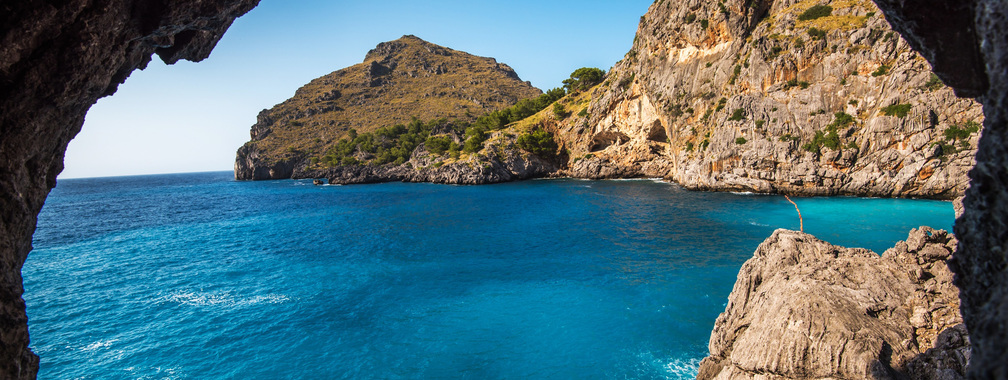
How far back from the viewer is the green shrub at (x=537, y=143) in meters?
101

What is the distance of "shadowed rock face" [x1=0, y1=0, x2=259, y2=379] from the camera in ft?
19.2

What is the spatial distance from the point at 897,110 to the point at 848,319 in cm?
5422

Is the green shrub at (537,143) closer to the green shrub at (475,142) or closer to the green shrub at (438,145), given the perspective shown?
the green shrub at (475,142)

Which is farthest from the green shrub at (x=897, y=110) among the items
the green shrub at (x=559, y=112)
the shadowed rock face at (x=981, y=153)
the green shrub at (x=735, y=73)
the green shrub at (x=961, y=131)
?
the green shrub at (x=559, y=112)

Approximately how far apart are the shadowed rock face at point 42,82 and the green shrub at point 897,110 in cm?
6475

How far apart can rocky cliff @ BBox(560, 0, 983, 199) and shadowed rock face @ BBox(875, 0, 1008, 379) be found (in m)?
56.5

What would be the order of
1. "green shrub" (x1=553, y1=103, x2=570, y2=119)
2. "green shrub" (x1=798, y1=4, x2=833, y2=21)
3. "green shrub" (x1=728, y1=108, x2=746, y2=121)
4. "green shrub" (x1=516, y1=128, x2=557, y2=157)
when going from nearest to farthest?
1. "green shrub" (x1=798, y1=4, x2=833, y2=21)
2. "green shrub" (x1=728, y1=108, x2=746, y2=121)
3. "green shrub" (x1=516, y1=128, x2=557, y2=157)
4. "green shrub" (x1=553, y1=103, x2=570, y2=119)

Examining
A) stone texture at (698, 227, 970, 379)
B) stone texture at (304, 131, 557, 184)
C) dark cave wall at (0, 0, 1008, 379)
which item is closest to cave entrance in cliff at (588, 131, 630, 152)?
stone texture at (304, 131, 557, 184)

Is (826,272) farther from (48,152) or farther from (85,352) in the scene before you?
(85,352)

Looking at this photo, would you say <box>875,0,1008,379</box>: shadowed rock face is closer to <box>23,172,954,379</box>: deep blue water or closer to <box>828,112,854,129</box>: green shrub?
<box>23,172,954,379</box>: deep blue water

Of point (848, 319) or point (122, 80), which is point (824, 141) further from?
point (122, 80)

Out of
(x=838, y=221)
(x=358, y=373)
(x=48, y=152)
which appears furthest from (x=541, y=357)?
(x=838, y=221)

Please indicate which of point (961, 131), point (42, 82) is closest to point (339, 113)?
point (961, 131)

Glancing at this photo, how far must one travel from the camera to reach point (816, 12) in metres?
56.7
